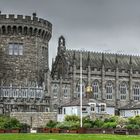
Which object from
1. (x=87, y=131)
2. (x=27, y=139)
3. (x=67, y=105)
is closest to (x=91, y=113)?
(x=67, y=105)

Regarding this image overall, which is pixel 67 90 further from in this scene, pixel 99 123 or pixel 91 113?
A: pixel 99 123

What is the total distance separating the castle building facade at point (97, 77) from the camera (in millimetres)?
105750

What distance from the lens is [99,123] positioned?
77438 millimetres

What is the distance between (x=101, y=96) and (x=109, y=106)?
4.70m

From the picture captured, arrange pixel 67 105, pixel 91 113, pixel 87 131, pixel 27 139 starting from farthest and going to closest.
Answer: pixel 67 105 → pixel 91 113 → pixel 87 131 → pixel 27 139

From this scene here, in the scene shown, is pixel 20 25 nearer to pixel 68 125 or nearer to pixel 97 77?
pixel 97 77

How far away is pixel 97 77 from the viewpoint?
111m

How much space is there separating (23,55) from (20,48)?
145 centimetres

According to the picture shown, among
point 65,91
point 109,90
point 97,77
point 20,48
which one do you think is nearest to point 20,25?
point 20,48

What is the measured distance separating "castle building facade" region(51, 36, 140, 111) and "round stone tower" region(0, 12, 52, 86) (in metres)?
5.66

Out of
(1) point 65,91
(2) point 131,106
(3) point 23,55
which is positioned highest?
(3) point 23,55

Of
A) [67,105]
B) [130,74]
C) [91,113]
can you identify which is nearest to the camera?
[91,113]

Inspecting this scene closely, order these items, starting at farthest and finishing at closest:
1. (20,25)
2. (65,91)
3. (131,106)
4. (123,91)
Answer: (123,91) < (131,106) < (65,91) < (20,25)

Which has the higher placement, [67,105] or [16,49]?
[16,49]
